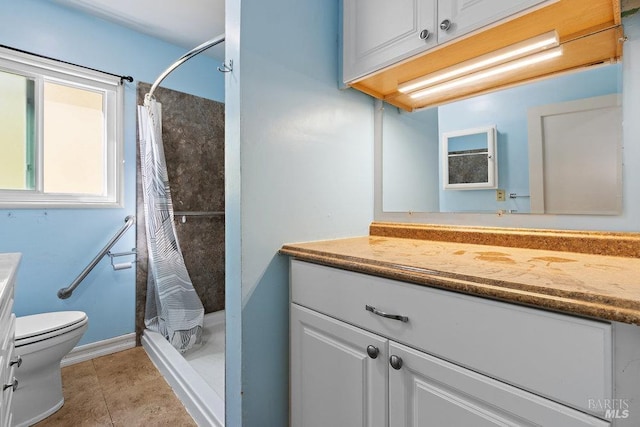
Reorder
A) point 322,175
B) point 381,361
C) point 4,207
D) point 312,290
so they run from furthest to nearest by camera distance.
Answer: point 4,207, point 322,175, point 312,290, point 381,361

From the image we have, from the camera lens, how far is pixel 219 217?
2.66 meters

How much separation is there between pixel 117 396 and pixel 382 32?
222 cm

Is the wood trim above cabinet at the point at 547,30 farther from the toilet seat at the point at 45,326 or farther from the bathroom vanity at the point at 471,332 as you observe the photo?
the toilet seat at the point at 45,326

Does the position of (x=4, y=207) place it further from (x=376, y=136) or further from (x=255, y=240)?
(x=376, y=136)

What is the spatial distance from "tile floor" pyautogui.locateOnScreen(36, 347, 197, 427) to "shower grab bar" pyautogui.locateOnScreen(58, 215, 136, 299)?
1.59 feet

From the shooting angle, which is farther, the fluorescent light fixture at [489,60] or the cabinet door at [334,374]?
the fluorescent light fixture at [489,60]

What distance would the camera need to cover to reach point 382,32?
1152 mm

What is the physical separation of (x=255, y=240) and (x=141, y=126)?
1.64 meters

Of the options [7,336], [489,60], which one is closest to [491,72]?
[489,60]

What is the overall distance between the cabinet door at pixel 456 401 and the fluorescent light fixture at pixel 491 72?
3.47 feet

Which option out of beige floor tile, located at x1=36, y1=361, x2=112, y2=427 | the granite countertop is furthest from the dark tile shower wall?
the granite countertop

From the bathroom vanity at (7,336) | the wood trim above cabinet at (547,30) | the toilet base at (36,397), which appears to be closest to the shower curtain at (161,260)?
the toilet base at (36,397)

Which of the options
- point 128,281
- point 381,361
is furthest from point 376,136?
point 128,281

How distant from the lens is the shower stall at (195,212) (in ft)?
6.80
